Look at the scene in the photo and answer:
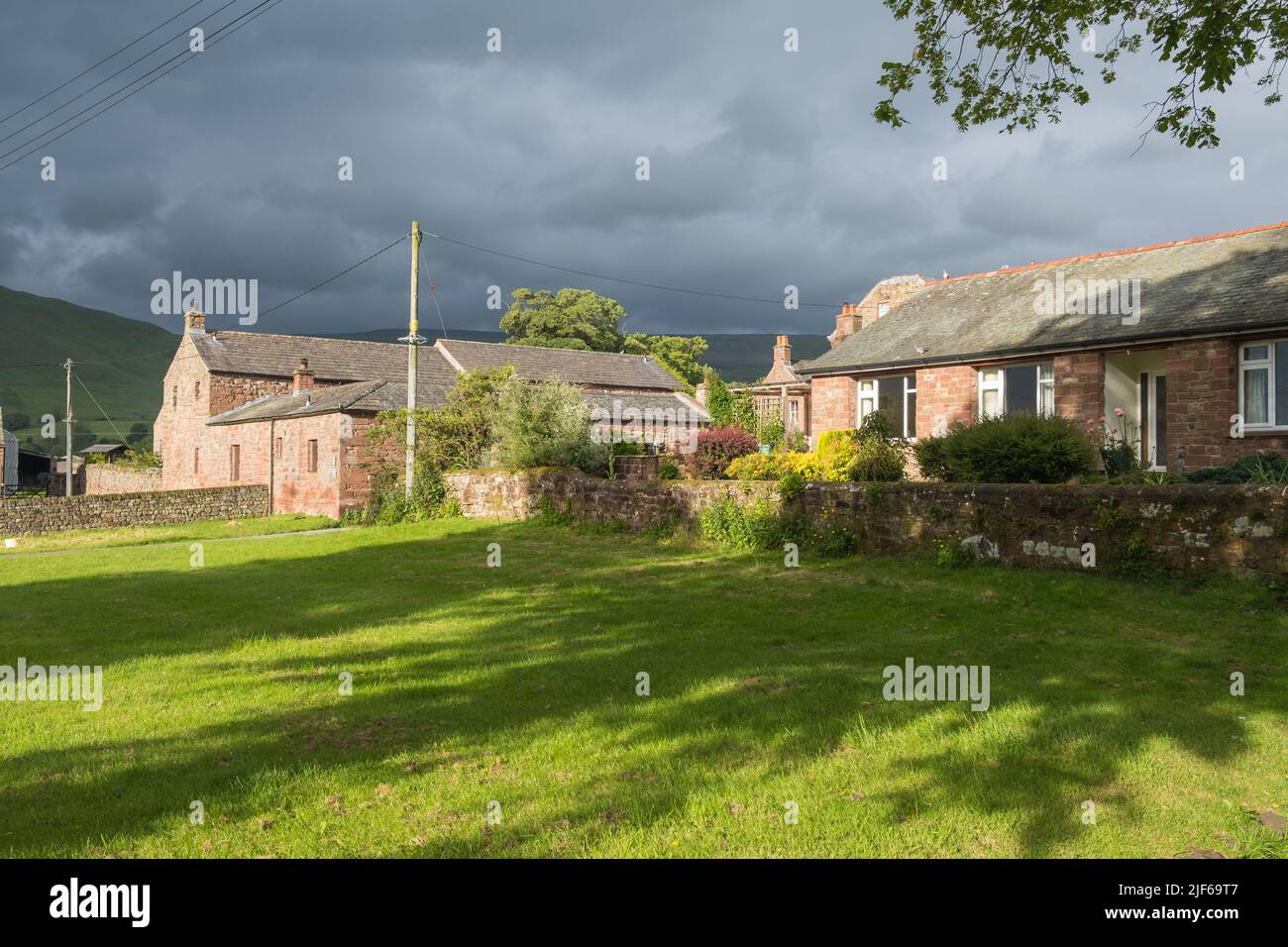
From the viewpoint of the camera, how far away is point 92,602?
1263cm

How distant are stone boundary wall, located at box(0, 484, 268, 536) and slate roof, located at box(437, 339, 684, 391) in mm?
14627

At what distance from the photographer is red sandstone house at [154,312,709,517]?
104 feet

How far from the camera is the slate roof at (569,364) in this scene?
4728 centimetres

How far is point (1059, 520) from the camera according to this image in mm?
12070

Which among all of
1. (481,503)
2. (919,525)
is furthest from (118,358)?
(919,525)

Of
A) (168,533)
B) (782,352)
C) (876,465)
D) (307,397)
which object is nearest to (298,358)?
(307,397)

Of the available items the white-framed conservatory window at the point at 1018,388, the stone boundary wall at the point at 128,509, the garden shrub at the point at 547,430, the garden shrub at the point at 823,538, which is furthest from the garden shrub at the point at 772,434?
the stone boundary wall at the point at 128,509

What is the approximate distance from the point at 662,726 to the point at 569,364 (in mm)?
43804

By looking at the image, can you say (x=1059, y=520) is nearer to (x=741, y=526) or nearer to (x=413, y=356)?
(x=741, y=526)

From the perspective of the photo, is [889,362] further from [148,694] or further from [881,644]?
[148,694]

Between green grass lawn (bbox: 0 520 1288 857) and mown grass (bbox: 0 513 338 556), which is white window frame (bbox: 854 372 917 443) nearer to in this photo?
green grass lawn (bbox: 0 520 1288 857)

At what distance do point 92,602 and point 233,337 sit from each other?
117 ft

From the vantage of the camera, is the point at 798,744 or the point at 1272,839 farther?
the point at 798,744

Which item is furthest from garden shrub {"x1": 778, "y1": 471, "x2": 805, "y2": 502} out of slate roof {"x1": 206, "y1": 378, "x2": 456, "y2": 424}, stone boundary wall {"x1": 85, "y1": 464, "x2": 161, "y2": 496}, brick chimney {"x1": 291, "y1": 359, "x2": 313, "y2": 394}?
stone boundary wall {"x1": 85, "y1": 464, "x2": 161, "y2": 496}
